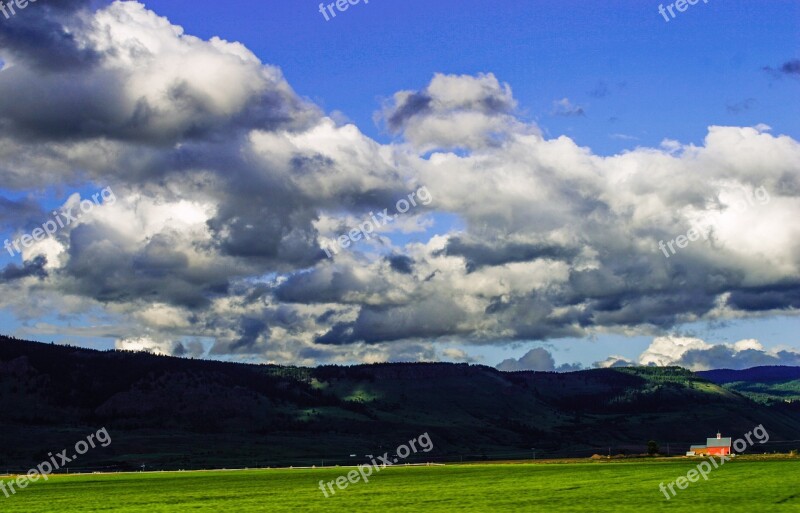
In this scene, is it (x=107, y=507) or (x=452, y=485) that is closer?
(x=107, y=507)

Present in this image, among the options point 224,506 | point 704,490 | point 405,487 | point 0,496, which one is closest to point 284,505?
point 224,506

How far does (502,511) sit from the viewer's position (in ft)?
266

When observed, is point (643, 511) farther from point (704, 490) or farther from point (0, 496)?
point (0, 496)

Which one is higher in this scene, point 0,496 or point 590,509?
point 0,496

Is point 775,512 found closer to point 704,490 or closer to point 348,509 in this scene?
point 704,490

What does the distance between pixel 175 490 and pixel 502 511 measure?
7193 cm

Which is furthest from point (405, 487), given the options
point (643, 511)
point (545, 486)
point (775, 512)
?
point (775, 512)

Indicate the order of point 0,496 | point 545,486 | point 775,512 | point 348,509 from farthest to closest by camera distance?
point 0,496, point 545,486, point 348,509, point 775,512

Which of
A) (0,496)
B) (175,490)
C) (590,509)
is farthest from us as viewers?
(175,490)

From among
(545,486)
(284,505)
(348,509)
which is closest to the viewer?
(348,509)

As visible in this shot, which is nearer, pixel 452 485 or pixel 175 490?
pixel 452 485

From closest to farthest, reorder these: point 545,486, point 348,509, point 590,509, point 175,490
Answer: point 590,509, point 348,509, point 545,486, point 175,490

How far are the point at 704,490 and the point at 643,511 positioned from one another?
92.7 ft

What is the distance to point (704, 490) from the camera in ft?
331
